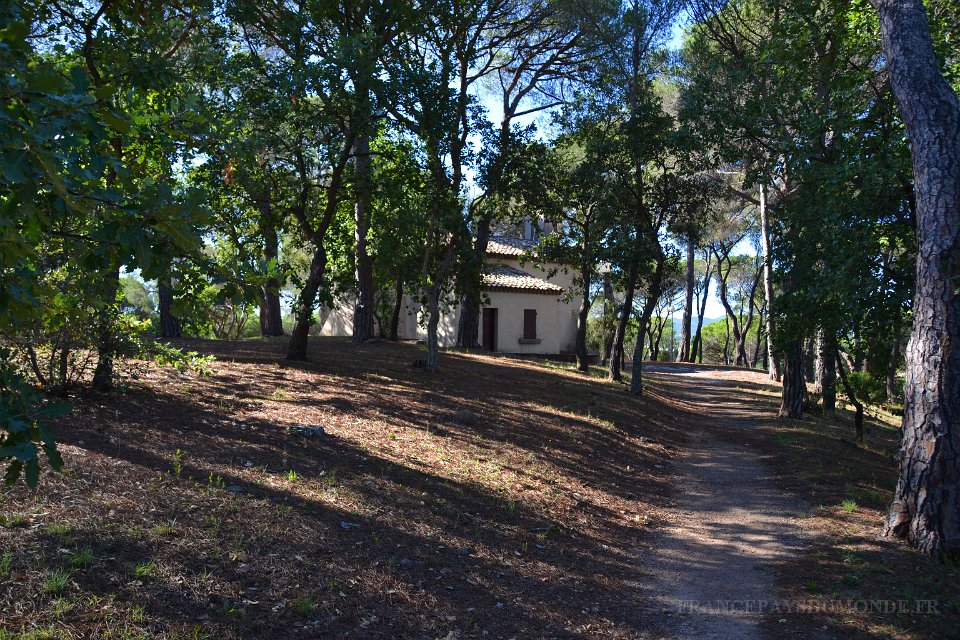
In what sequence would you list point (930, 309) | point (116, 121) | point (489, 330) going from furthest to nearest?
point (489, 330) → point (930, 309) → point (116, 121)

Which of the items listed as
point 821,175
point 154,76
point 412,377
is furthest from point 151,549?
point 821,175

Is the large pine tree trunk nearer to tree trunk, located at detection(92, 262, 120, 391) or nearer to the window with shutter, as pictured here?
tree trunk, located at detection(92, 262, 120, 391)

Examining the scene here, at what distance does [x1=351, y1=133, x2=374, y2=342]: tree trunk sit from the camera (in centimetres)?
1337

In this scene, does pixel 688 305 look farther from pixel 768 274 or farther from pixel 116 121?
pixel 116 121

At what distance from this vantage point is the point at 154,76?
4684mm

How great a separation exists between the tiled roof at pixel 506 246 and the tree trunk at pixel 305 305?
728 inches

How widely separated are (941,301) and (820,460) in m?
5.26

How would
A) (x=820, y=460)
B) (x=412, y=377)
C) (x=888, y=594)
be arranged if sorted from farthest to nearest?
(x=412, y=377), (x=820, y=460), (x=888, y=594)

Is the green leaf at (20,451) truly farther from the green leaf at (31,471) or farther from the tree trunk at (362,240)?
the tree trunk at (362,240)

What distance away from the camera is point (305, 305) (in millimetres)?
12609

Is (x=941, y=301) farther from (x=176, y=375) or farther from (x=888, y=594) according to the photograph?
(x=176, y=375)

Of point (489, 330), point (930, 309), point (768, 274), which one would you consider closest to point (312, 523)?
point (930, 309)

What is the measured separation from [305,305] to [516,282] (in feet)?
62.3

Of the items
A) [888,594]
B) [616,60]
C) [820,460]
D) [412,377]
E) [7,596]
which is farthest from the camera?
[616,60]
